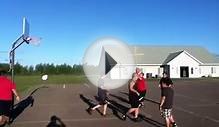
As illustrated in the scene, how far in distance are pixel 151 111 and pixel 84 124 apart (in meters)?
4.28

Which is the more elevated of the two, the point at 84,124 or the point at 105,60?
the point at 105,60

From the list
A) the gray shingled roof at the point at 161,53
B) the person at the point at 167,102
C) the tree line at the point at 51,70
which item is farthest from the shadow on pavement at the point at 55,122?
the tree line at the point at 51,70

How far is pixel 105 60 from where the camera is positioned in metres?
19.1

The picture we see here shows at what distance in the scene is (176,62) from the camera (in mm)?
66188

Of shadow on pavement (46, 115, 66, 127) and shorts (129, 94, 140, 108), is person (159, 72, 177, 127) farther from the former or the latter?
shadow on pavement (46, 115, 66, 127)

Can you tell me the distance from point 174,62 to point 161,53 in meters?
6.82

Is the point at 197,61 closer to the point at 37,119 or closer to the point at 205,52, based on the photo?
the point at 205,52

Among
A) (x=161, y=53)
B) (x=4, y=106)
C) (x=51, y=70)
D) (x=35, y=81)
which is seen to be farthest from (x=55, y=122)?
(x=51, y=70)

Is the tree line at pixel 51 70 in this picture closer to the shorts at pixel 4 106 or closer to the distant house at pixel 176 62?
the distant house at pixel 176 62

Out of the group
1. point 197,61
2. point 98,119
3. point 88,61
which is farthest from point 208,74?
point 98,119

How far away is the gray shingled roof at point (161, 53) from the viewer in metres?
69.3

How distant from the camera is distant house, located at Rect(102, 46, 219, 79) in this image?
66125 millimetres

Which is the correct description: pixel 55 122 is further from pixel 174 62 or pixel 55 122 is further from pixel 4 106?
pixel 174 62

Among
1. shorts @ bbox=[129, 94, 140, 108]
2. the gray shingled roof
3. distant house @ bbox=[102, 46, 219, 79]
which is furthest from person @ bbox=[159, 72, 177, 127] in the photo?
the gray shingled roof
